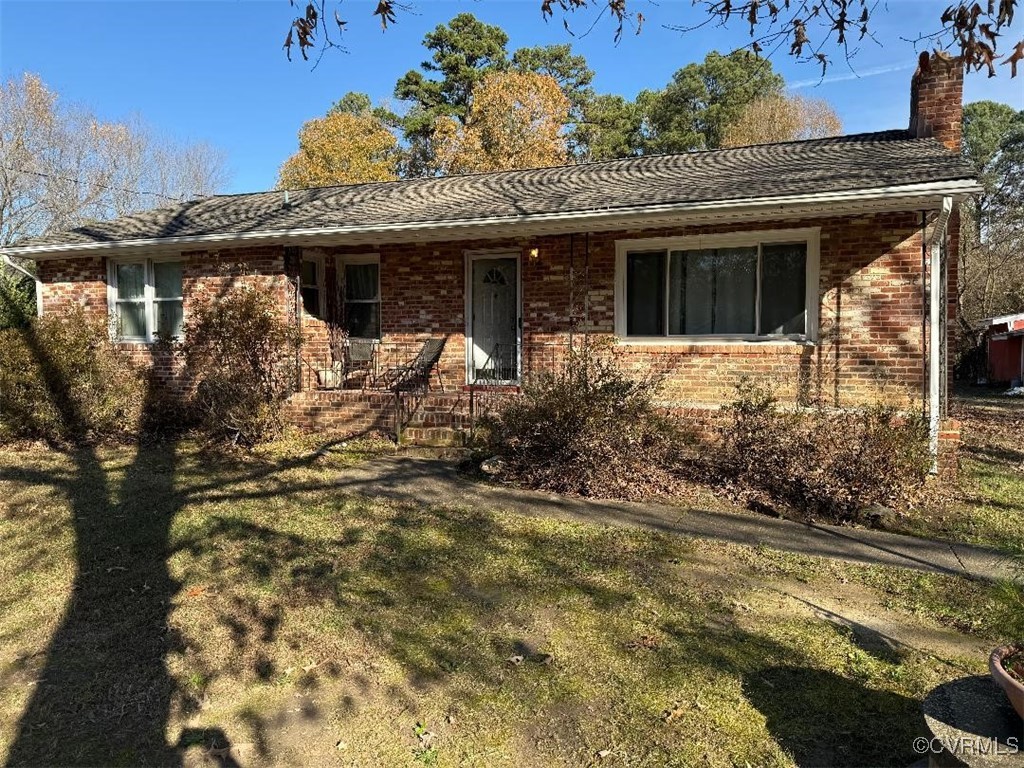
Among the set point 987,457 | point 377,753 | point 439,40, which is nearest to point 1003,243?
point 987,457

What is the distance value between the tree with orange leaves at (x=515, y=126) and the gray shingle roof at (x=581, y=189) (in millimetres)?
17929

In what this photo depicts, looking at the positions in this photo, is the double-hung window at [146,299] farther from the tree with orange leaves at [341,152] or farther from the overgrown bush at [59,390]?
the tree with orange leaves at [341,152]

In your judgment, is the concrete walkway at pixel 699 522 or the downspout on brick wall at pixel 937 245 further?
the downspout on brick wall at pixel 937 245

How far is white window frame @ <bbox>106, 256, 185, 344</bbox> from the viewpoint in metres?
11.9

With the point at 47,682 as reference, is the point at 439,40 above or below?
above

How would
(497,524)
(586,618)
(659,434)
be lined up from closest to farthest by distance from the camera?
(586,618) < (497,524) < (659,434)

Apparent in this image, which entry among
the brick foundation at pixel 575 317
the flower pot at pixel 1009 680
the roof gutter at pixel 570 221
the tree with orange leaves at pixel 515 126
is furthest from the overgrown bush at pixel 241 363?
the tree with orange leaves at pixel 515 126

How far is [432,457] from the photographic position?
8.76m

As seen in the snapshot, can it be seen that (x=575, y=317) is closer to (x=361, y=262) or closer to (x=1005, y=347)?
(x=361, y=262)

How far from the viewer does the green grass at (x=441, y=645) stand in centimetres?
297

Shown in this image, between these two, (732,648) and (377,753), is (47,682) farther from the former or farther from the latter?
(732,648)

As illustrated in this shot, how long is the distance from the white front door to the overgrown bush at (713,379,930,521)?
15.4 ft

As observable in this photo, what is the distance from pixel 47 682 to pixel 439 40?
122 feet

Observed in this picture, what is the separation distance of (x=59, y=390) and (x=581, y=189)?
792cm
